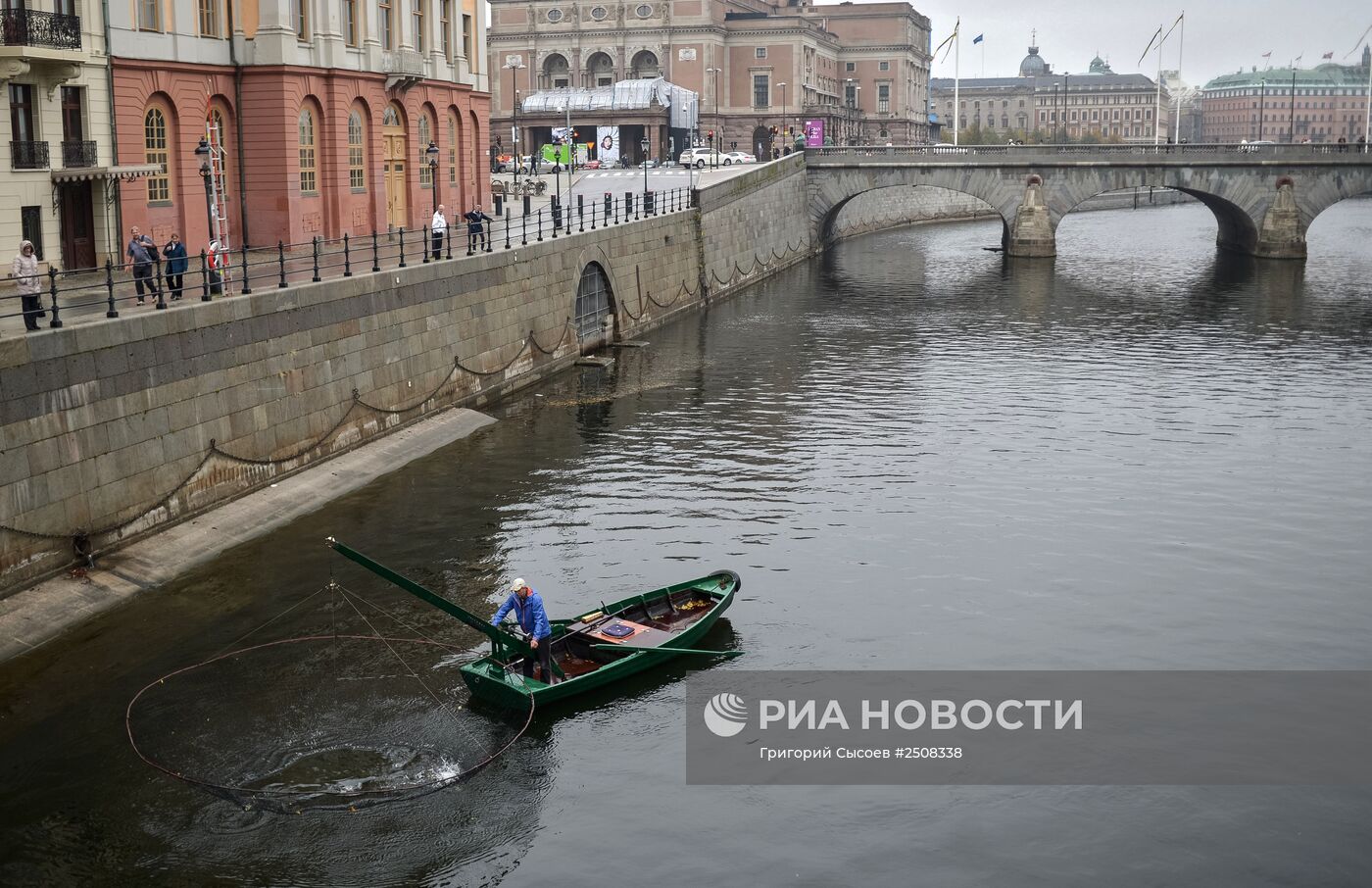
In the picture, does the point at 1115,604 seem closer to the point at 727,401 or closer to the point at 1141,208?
the point at 727,401

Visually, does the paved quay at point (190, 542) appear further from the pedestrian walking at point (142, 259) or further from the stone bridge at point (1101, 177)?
the stone bridge at point (1101, 177)

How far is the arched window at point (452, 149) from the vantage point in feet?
196

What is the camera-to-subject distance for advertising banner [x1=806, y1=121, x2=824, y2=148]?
5369 inches

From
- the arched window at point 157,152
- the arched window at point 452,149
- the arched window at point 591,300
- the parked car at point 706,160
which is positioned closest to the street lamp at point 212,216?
the arched window at point 157,152

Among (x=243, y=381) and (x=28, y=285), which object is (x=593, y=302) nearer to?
(x=243, y=381)

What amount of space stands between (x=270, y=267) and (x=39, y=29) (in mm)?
8180

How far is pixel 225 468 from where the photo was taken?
30.1 meters

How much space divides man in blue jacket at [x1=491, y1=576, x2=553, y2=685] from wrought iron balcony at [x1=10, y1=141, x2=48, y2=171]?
74.2 feet

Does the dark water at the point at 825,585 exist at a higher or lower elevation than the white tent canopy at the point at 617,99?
lower

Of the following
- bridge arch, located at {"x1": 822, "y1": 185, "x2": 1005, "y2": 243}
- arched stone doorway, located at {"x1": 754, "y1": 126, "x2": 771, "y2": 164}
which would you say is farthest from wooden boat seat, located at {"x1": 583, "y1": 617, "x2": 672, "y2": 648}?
arched stone doorway, located at {"x1": 754, "y1": 126, "x2": 771, "y2": 164}

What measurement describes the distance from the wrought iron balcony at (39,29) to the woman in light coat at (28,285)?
10240mm

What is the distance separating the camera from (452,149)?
61.0m

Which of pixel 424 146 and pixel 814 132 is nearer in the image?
pixel 424 146

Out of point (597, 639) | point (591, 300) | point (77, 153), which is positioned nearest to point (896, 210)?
point (591, 300)
